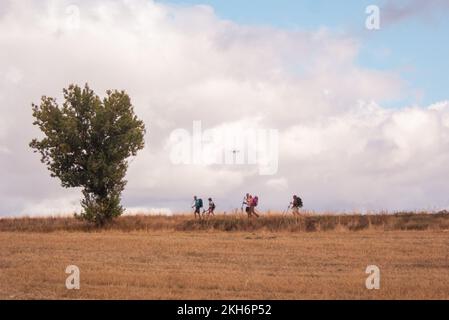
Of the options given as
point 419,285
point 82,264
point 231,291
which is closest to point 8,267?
point 82,264

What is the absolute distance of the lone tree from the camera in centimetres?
5919

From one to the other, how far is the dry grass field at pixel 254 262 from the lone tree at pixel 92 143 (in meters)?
8.27

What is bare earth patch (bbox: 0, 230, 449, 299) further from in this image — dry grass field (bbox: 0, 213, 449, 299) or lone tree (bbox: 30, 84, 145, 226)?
lone tree (bbox: 30, 84, 145, 226)

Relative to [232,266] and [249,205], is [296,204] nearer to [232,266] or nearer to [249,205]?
[249,205]

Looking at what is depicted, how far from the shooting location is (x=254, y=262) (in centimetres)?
2928

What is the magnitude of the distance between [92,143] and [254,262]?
34450 mm

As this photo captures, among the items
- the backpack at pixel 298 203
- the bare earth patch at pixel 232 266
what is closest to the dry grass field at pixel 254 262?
the bare earth patch at pixel 232 266

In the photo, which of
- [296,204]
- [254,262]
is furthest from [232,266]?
[296,204]

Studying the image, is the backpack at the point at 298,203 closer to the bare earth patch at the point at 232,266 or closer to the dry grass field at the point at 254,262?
the dry grass field at the point at 254,262

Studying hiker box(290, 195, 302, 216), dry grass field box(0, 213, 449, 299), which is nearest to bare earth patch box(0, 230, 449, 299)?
dry grass field box(0, 213, 449, 299)

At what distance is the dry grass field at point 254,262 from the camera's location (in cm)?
2098

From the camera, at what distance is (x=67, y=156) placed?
196 ft

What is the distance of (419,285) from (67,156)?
43246 mm
